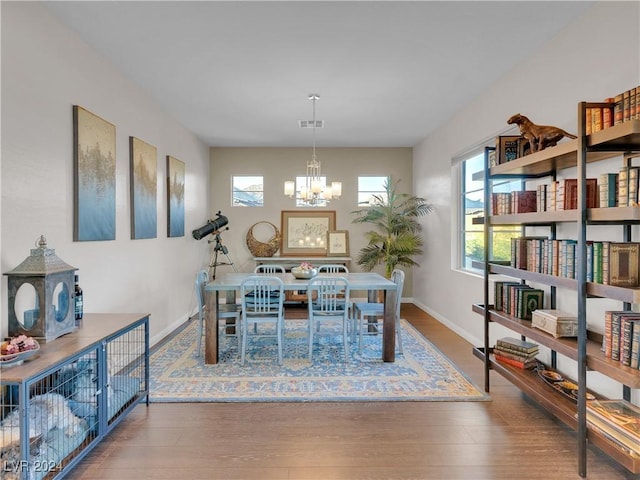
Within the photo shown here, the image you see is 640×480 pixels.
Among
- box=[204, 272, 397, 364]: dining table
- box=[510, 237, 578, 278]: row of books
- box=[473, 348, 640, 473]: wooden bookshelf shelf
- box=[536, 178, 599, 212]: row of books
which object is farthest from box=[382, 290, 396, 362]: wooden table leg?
box=[536, 178, 599, 212]: row of books

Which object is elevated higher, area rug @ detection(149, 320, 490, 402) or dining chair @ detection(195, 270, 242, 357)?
dining chair @ detection(195, 270, 242, 357)

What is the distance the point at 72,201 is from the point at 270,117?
2.68 m

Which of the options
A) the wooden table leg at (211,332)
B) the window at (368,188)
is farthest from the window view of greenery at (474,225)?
the wooden table leg at (211,332)

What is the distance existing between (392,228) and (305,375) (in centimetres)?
320

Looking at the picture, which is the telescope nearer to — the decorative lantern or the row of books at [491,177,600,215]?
the decorative lantern

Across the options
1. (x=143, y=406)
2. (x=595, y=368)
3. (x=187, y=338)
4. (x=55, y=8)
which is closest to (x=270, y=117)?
(x=55, y=8)

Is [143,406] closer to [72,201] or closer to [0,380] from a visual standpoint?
[0,380]

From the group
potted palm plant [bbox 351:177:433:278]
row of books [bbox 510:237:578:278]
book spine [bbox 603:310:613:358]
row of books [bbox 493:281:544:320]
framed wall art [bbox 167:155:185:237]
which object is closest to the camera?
book spine [bbox 603:310:613:358]

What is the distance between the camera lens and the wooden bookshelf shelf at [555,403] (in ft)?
5.39

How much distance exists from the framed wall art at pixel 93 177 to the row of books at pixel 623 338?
11.3 ft

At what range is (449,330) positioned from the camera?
4656 mm

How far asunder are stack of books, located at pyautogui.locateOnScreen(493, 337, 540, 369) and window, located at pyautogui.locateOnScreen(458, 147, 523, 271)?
1.24 meters

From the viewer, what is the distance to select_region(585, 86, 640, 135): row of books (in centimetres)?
170

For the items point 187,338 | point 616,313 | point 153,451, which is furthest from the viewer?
point 187,338
